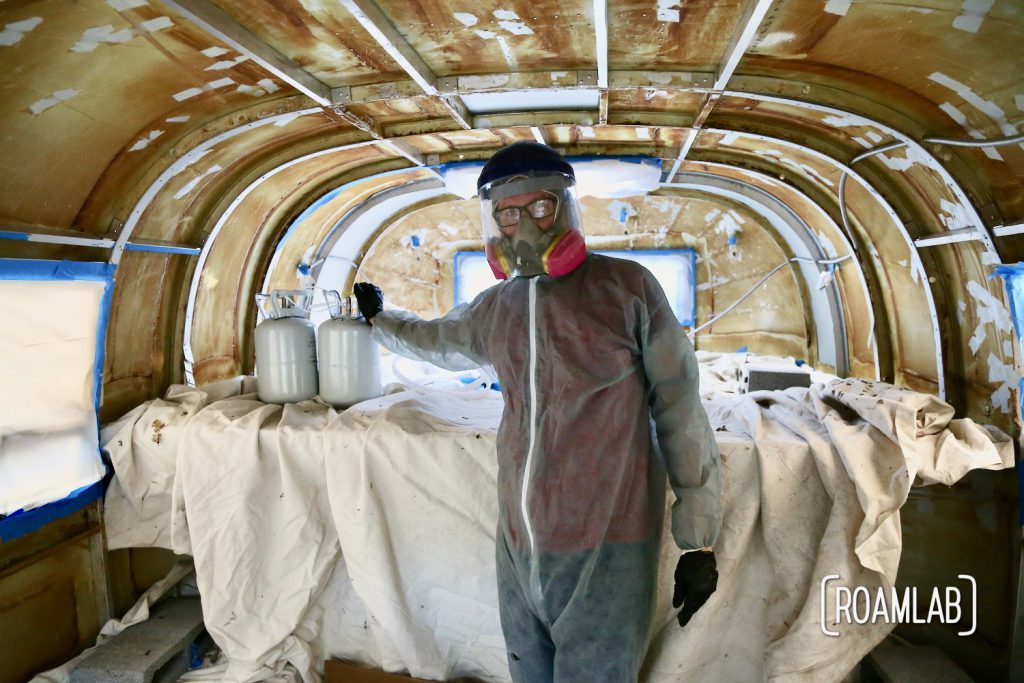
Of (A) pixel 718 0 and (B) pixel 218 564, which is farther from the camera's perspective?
(B) pixel 218 564

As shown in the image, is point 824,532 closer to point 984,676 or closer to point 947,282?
point 984,676

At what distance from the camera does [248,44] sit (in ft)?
5.98

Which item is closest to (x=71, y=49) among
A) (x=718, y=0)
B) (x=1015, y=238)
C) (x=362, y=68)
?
(x=362, y=68)

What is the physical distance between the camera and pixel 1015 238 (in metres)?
2.02

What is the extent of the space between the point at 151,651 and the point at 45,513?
29.8 inches

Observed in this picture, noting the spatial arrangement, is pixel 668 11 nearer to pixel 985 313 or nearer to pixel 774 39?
pixel 774 39

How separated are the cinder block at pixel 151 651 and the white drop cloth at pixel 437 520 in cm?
27

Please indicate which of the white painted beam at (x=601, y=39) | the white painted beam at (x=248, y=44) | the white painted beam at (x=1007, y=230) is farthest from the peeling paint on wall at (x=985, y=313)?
the white painted beam at (x=248, y=44)

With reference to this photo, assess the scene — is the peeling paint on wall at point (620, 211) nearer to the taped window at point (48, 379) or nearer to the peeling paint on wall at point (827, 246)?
the peeling paint on wall at point (827, 246)

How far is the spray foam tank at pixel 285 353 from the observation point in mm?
2709

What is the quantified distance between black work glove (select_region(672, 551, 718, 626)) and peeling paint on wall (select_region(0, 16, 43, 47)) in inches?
100

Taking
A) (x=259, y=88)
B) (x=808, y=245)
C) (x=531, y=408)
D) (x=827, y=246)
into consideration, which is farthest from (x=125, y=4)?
(x=808, y=245)

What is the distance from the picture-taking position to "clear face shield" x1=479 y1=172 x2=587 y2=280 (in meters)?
1.76

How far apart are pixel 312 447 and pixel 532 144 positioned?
158 centimetres
